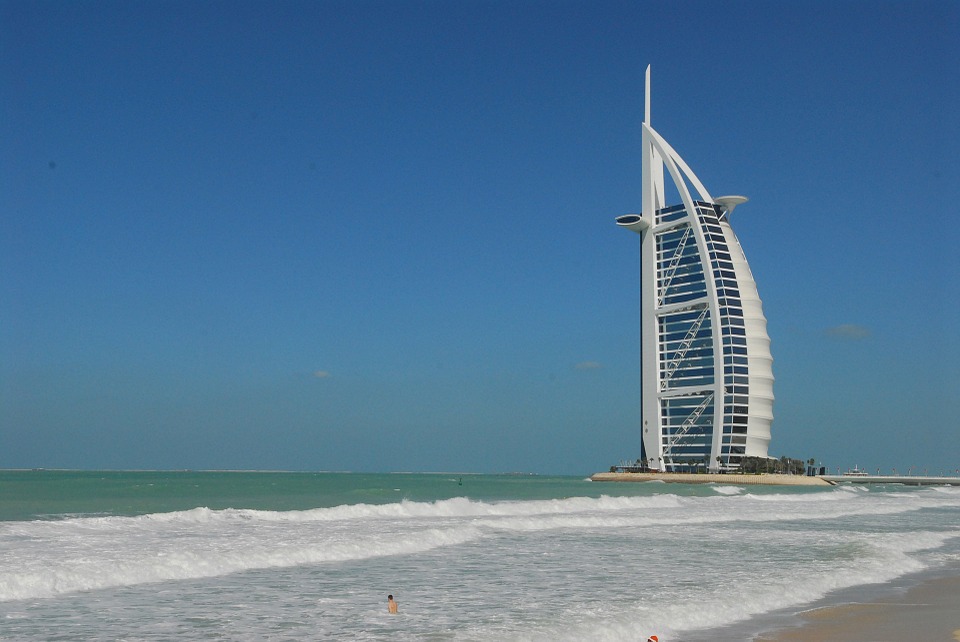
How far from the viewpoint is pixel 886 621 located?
14.0 meters

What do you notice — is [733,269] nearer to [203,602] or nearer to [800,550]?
[800,550]

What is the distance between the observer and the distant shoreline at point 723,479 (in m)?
89.5

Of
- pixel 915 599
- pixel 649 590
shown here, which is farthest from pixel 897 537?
pixel 649 590

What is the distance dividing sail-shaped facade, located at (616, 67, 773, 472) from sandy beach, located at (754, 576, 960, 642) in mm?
78473

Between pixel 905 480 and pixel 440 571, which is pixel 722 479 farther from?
pixel 440 571

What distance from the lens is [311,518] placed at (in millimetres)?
34625

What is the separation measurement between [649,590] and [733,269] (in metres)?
83.8

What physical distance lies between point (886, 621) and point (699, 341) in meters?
84.9

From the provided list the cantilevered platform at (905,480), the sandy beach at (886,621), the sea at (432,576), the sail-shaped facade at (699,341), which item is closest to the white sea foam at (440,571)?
the sea at (432,576)

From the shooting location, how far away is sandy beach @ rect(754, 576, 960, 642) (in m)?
12.7

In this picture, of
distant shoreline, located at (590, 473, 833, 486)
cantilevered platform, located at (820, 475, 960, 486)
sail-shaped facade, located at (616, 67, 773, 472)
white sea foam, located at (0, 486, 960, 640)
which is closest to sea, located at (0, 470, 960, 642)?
white sea foam, located at (0, 486, 960, 640)

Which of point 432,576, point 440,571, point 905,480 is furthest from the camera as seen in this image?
point 905,480

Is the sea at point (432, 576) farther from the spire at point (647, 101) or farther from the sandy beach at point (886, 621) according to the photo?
the spire at point (647, 101)

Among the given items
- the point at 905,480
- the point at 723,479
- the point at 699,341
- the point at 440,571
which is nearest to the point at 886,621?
the point at 440,571
